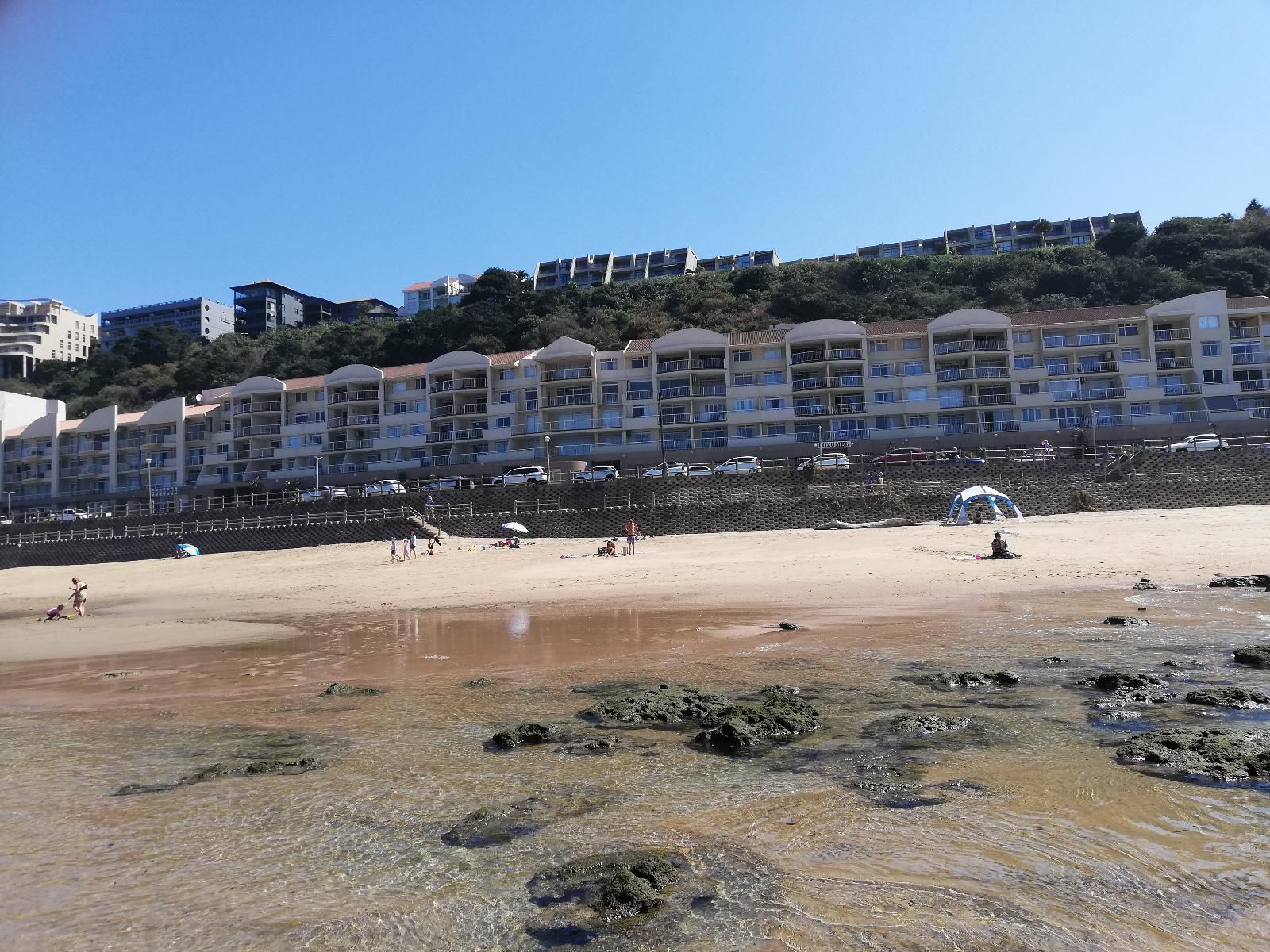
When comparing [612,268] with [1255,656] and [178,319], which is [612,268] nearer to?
[178,319]

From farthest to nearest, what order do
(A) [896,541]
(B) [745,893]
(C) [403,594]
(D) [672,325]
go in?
1. (D) [672,325]
2. (A) [896,541]
3. (C) [403,594]
4. (B) [745,893]

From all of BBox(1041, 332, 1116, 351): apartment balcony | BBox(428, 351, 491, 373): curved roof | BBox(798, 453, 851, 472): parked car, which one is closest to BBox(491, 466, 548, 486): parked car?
BBox(798, 453, 851, 472): parked car

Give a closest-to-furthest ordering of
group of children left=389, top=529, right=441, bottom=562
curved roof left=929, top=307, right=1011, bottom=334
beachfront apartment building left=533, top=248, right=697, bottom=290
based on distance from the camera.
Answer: group of children left=389, top=529, right=441, bottom=562 < curved roof left=929, top=307, right=1011, bottom=334 < beachfront apartment building left=533, top=248, right=697, bottom=290

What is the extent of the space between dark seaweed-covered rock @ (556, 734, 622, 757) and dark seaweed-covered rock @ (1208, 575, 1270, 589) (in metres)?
16.2

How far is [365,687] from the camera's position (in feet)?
33.8

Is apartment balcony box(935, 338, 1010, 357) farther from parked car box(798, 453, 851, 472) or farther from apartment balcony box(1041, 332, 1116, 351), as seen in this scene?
parked car box(798, 453, 851, 472)

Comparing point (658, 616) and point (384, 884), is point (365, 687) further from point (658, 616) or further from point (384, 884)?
point (658, 616)

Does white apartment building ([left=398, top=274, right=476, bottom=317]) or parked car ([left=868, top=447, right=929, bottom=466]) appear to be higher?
white apartment building ([left=398, top=274, right=476, bottom=317])

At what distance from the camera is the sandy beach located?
18391mm

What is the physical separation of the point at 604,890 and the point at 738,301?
318ft

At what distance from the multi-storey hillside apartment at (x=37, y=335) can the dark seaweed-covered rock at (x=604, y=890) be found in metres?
174

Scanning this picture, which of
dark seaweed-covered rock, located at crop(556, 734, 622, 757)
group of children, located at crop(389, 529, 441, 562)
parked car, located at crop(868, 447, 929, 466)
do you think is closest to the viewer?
dark seaweed-covered rock, located at crop(556, 734, 622, 757)

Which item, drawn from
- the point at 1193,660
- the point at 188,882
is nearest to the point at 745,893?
the point at 188,882

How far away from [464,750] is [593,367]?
2295 inches
